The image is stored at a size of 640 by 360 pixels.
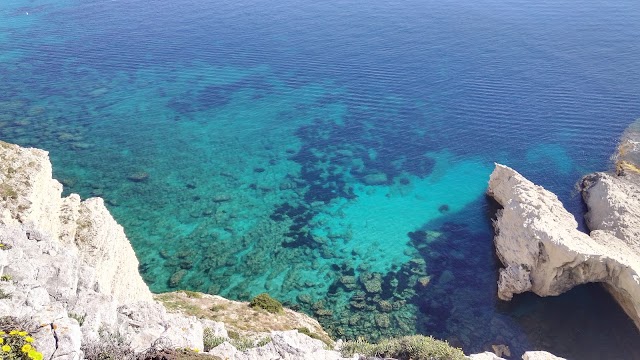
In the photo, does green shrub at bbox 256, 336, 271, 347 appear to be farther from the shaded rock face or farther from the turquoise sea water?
the shaded rock face

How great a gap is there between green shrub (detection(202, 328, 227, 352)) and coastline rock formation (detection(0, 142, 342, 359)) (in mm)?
102

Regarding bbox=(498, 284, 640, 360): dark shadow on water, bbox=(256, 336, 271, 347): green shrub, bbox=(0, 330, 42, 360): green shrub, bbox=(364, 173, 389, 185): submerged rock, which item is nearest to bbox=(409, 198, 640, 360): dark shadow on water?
bbox=(498, 284, 640, 360): dark shadow on water

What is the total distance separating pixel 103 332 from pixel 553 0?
115 meters

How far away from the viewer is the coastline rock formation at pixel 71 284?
13.3 meters

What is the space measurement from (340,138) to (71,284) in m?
40.0

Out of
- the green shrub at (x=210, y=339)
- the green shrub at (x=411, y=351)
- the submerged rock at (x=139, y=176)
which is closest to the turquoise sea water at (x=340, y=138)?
the submerged rock at (x=139, y=176)

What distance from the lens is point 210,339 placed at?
1722 centimetres

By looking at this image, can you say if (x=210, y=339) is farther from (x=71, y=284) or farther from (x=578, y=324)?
(x=578, y=324)

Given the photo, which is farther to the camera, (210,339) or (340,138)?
(340,138)

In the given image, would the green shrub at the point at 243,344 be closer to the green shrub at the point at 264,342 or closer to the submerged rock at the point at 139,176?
the green shrub at the point at 264,342

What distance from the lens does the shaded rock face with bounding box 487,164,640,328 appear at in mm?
30406

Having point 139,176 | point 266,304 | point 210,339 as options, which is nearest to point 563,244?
point 266,304

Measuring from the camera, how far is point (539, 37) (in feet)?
262

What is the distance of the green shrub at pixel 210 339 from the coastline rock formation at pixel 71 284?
0.34ft
